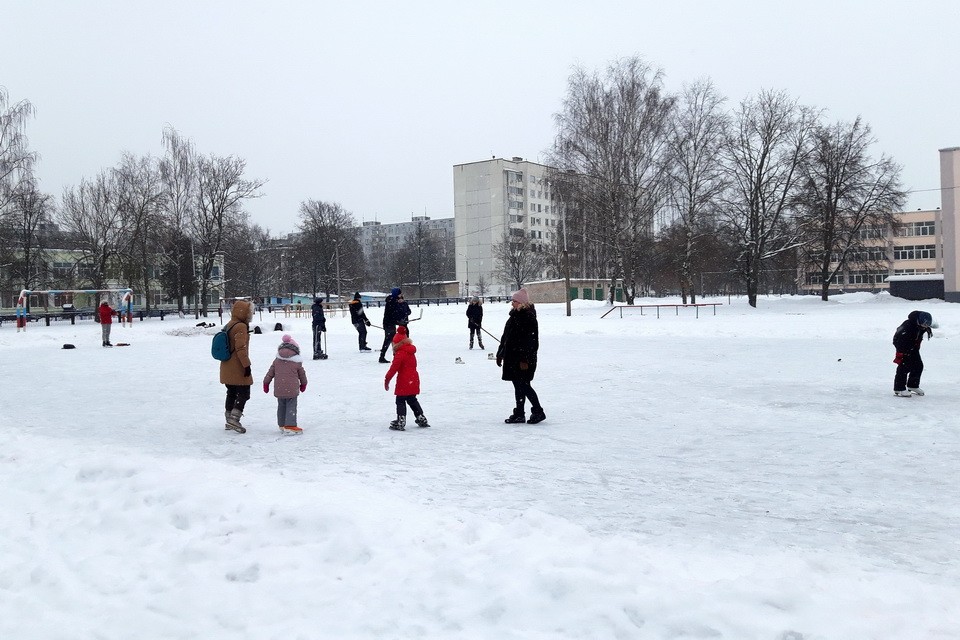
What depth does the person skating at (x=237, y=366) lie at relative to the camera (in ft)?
27.2

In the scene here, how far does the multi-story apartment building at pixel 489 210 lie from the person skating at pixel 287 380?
87907mm

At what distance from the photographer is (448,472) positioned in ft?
20.6

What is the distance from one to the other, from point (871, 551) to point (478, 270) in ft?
321

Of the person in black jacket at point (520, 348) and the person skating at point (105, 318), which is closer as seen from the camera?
the person in black jacket at point (520, 348)

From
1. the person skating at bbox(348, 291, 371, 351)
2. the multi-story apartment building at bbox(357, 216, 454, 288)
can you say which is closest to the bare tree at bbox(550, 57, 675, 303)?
the person skating at bbox(348, 291, 371, 351)

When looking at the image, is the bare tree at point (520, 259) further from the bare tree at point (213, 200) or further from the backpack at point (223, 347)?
the backpack at point (223, 347)

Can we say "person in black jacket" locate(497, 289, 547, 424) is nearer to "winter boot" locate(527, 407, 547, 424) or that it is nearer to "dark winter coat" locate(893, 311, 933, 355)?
"winter boot" locate(527, 407, 547, 424)

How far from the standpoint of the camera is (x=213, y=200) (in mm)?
48344

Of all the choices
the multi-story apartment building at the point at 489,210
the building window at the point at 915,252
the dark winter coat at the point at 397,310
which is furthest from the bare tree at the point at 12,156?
the building window at the point at 915,252

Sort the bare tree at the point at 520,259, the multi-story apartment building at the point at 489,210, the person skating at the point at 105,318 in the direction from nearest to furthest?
the person skating at the point at 105,318
the bare tree at the point at 520,259
the multi-story apartment building at the point at 489,210

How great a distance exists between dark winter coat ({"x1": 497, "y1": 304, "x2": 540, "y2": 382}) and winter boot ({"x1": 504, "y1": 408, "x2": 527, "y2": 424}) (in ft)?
1.49

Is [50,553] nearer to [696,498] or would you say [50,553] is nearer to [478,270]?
[696,498]

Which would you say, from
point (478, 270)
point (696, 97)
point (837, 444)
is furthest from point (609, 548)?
point (478, 270)

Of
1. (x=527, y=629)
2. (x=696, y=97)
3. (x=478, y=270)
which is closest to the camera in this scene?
(x=527, y=629)
